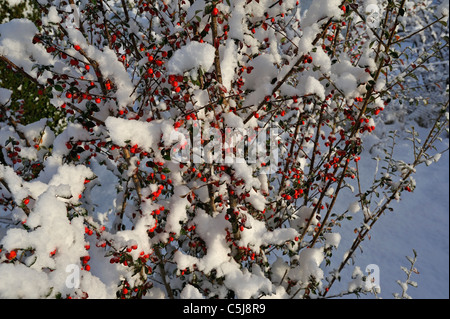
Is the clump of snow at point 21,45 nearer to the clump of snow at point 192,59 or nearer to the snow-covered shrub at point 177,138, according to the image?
the snow-covered shrub at point 177,138

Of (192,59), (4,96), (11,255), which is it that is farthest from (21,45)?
(11,255)

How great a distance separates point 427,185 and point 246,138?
22.7 ft

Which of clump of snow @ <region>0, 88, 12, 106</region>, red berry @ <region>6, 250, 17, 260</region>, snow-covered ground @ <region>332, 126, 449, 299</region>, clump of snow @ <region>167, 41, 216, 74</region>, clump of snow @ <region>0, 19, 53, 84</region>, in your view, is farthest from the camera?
snow-covered ground @ <region>332, 126, 449, 299</region>

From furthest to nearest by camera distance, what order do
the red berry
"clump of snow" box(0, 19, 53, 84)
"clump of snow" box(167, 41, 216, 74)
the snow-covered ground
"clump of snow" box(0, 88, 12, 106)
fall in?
1. the snow-covered ground
2. "clump of snow" box(0, 88, 12, 106)
3. "clump of snow" box(0, 19, 53, 84)
4. "clump of snow" box(167, 41, 216, 74)
5. the red berry

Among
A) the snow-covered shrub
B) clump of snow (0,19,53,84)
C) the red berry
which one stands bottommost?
the red berry

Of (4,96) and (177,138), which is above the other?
(4,96)

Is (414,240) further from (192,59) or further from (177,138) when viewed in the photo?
(192,59)

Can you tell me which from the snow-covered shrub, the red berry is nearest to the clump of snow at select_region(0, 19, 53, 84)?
the snow-covered shrub

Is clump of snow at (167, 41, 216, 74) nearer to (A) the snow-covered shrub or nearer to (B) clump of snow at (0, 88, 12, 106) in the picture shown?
(A) the snow-covered shrub

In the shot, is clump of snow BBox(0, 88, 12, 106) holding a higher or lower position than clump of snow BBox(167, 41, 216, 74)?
higher

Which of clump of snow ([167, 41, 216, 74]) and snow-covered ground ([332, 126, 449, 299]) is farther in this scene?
snow-covered ground ([332, 126, 449, 299])

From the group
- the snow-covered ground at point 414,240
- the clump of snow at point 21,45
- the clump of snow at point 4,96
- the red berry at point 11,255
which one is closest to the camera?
the red berry at point 11,255

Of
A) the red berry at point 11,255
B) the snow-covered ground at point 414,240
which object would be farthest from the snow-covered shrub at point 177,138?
the snow-covered ground at point 414,240
